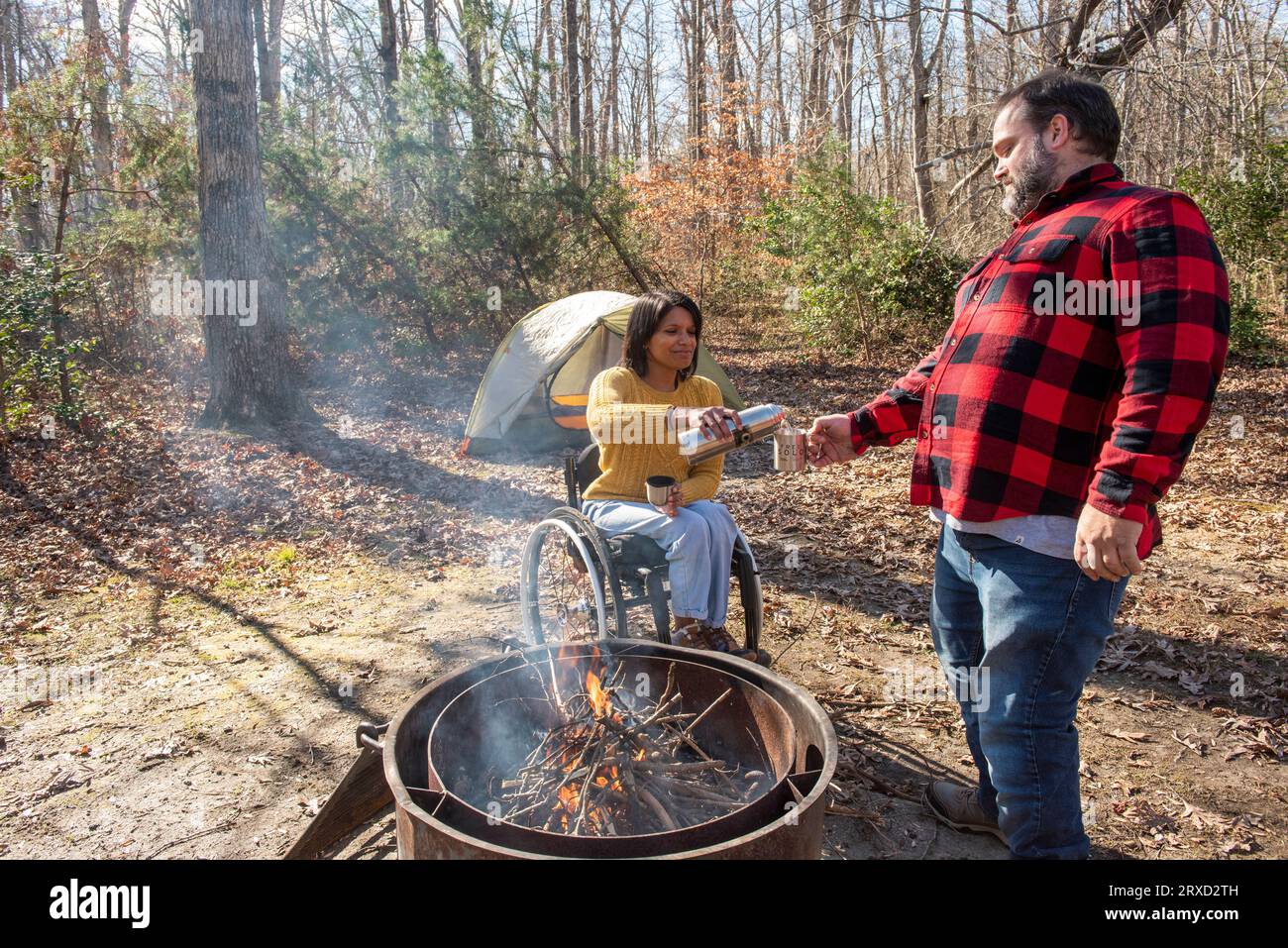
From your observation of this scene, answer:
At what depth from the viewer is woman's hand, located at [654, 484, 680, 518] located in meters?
3.32

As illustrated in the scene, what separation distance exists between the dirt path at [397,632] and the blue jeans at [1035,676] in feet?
2.62

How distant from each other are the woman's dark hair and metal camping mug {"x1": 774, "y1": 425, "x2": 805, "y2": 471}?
3.65 feet

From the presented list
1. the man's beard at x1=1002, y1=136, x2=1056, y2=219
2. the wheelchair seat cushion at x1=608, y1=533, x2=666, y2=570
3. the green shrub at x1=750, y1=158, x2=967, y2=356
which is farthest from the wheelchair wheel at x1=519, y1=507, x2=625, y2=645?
the green shrub at x1=750, y1=158, x2=967, y2=356

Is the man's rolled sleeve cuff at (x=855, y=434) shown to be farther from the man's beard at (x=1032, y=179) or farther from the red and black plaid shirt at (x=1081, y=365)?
the man's beard at (x=1032, y=179)

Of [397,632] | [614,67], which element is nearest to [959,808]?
[397,632]

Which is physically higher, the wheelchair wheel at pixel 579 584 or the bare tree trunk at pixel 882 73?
the bare tree trunk at pixel 882 73

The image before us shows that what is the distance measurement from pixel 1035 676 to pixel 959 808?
3.59 ft

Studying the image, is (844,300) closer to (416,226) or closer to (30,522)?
(416,226)

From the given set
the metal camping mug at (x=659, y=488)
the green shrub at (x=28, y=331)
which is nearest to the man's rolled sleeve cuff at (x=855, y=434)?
the metal camping mug at (x=659, y=488)

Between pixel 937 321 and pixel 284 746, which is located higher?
pixel 937 321

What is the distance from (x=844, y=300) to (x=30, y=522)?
957cm

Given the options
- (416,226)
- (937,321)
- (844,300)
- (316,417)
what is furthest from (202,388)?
(937,321)

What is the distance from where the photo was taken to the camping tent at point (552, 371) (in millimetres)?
8148
